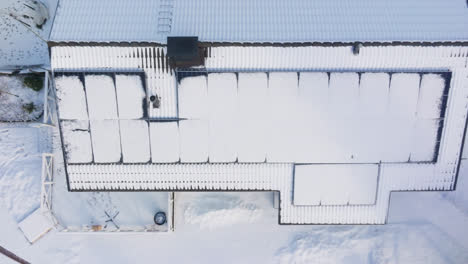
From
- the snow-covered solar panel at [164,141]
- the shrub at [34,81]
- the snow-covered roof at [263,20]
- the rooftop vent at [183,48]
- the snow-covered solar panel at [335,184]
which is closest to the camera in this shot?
the rooftop vent at [183,48]

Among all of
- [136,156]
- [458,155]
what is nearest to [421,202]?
[458,155]

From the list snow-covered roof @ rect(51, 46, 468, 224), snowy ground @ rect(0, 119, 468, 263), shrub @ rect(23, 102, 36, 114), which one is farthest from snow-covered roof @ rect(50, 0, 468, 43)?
snowy ground @ rect(0, 119, 468, 263)

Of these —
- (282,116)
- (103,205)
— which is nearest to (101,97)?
(103,205)

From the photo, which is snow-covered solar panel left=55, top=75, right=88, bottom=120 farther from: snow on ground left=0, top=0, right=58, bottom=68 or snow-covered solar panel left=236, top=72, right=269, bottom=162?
snow-covered solar panel left=236, top=72, right=269, bottom=162

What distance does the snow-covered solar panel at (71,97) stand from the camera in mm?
15703

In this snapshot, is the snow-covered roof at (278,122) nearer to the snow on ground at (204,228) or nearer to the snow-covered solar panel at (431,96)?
the snow-covered solar panel at (431,96)

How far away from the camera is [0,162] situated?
2077 cm

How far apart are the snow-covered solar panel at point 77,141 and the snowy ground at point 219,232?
15.8 ft

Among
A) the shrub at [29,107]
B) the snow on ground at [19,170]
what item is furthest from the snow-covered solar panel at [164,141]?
the shrub at [29,107]

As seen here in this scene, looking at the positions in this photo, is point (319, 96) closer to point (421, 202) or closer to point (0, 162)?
point (421, 202)

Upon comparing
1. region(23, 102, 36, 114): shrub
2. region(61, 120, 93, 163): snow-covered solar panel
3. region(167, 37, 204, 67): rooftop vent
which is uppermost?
region(167, 37, 204, 67): rooftop vent

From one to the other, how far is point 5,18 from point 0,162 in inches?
323

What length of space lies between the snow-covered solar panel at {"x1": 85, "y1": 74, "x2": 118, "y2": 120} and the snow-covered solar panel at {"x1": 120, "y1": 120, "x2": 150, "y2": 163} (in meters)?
0.75

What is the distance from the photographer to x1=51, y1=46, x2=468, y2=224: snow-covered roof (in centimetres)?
1570
